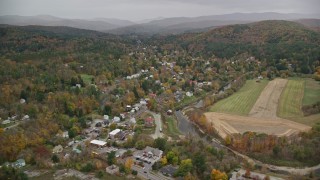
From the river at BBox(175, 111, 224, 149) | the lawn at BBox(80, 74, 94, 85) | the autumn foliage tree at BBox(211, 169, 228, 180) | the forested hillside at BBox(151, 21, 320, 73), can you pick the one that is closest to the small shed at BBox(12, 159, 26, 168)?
the autumn foliage tree at BBox(211, 169, 228, 180)

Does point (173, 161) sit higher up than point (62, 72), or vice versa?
point (62, 72)

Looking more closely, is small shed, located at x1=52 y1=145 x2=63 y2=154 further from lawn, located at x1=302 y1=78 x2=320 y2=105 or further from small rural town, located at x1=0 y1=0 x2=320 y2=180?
lawn, located at x1=302 y1=78 x2=320 y2=105

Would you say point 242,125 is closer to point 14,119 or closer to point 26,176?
point 26,176

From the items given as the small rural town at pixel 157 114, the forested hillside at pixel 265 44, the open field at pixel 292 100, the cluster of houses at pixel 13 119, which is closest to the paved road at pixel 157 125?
the small rural town at pixel 157 114

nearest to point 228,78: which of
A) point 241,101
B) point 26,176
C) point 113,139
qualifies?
point 241,101

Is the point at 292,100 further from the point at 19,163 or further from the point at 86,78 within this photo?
the point at 19,163

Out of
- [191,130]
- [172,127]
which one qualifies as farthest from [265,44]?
[172,127]

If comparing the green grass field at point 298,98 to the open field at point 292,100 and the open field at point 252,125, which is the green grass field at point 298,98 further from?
the open field at point 252,125
